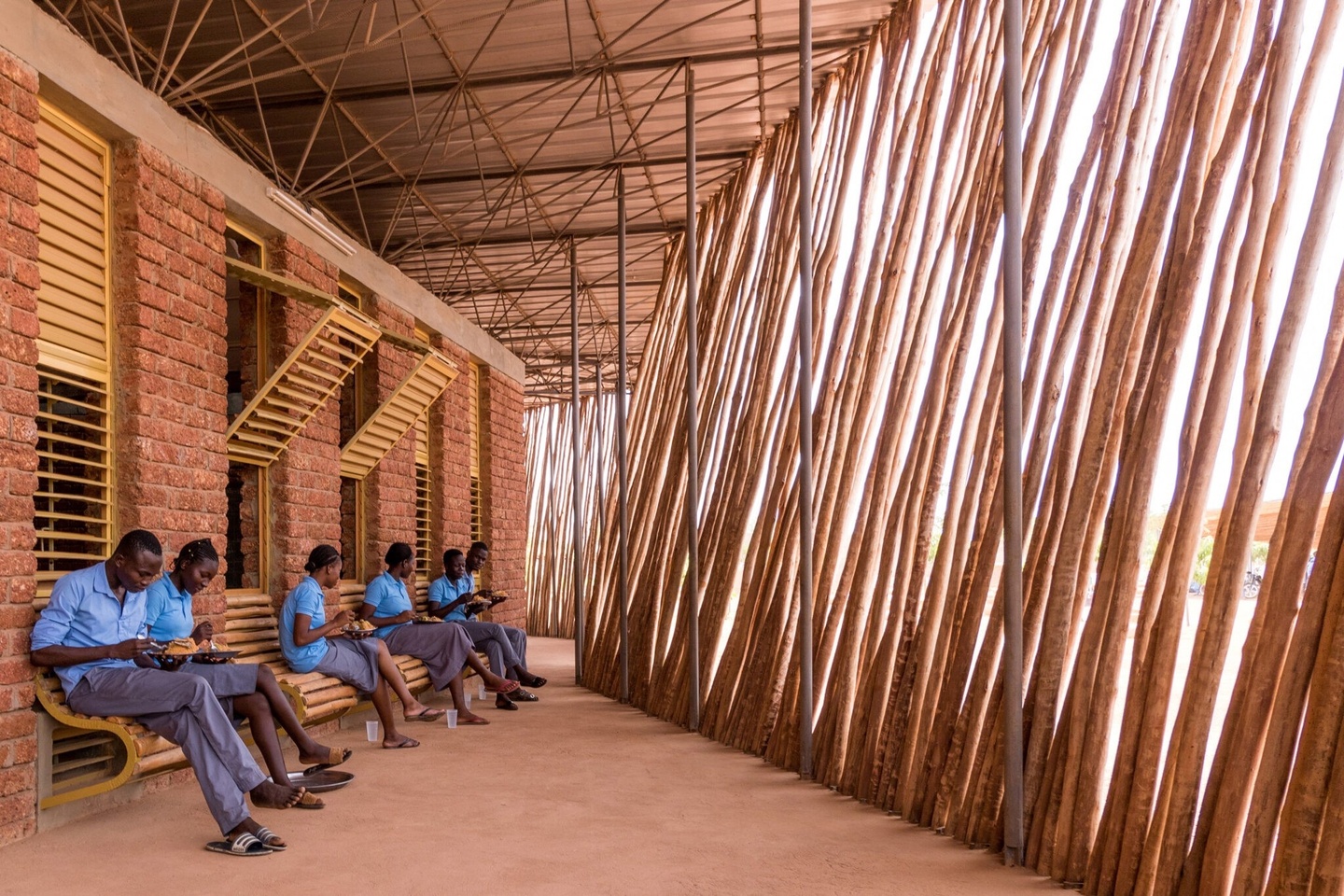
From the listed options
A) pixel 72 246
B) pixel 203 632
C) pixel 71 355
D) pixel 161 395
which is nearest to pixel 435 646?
pixel 203 632

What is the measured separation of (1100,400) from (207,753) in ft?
11.3

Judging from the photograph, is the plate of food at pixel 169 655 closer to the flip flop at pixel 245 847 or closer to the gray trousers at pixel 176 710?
the gray trousers at pixel 176 710

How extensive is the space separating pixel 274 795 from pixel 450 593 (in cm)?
405

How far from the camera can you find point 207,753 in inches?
166

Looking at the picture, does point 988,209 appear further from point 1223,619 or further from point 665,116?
point 665,116

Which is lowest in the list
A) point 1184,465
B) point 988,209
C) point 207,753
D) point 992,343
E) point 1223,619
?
point 207,753

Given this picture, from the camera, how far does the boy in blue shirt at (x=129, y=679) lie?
4.18 m

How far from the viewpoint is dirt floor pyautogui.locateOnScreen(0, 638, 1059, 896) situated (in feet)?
12.0

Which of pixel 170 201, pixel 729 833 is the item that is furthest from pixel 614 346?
pixel 729 833

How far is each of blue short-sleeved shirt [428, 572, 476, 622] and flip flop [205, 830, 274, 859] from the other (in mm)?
4296

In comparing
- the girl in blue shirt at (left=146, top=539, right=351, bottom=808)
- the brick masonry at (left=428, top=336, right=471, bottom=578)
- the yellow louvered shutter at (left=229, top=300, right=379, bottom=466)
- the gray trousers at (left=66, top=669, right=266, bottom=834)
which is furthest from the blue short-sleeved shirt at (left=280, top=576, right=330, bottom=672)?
the brick masonry at (left=428, top=336, right=471, bottom=578)

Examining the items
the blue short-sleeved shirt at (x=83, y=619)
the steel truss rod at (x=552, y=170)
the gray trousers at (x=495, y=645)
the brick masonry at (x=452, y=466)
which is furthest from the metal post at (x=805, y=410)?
the brick masonry at (x=452, y=466)

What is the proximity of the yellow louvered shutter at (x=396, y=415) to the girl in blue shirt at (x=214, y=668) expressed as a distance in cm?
271

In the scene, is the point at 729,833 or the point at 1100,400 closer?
the point at 1100,400
